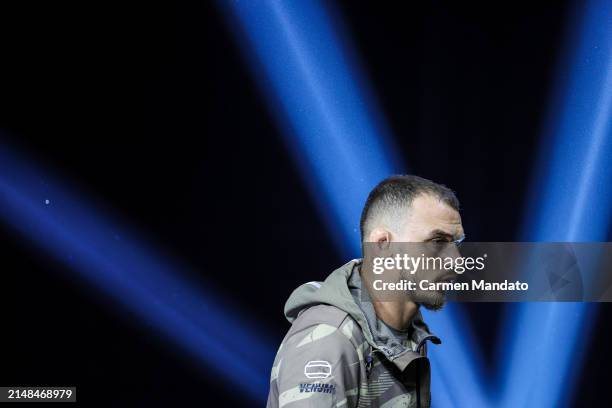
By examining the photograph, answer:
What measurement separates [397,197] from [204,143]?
198 cm

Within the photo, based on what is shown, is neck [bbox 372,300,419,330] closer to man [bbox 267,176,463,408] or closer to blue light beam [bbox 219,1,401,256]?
man [bbox 267,176,463,408]

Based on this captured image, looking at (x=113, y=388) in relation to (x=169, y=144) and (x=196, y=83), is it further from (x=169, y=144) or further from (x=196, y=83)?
(x=196, y=83)

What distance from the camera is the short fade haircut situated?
225cm

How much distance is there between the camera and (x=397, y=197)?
7.45 ft

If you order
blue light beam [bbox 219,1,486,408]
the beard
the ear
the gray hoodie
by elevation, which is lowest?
the gray hoodie

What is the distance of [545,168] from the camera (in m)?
3.90

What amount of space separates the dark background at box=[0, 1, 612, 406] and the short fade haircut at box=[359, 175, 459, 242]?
5.46ft

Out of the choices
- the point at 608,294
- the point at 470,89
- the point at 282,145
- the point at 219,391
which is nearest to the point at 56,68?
the point at 282,145

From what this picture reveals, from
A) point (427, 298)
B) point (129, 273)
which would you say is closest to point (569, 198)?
point (427, 298)

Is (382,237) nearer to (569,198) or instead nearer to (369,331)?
(369,331)

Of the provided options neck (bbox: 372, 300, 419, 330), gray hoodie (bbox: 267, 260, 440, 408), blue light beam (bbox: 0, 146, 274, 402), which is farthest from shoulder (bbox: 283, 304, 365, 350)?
blue light beam (bbox: 0, 146, 274, 402)

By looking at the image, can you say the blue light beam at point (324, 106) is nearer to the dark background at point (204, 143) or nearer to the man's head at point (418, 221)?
the dark background at point (204, 143)

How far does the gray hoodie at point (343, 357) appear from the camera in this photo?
1.82m

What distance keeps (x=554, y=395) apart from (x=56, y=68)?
308cm
